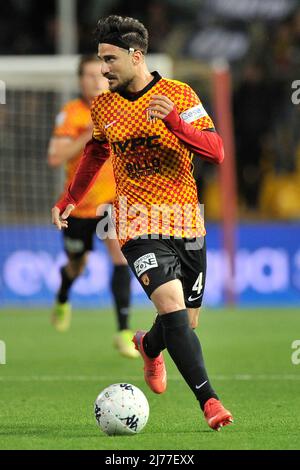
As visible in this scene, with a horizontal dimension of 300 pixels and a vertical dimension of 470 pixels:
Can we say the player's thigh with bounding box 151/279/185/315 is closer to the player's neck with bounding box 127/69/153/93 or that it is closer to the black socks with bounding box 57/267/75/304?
the player's neck with bounding box 127/69/153/93

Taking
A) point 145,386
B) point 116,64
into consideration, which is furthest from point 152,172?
point 145,386

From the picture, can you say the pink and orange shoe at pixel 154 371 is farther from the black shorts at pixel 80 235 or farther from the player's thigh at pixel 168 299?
the black shorts at pixel 80 235

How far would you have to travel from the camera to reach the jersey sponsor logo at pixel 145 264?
610 centimetres

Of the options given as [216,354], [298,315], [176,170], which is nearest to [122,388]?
[176,170]

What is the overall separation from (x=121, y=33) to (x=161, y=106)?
64cm

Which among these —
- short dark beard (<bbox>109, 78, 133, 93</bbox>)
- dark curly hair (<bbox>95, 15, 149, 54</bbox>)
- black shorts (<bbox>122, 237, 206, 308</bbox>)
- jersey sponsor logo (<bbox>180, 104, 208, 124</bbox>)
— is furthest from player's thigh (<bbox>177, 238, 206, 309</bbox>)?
dark curly hair (<bbox>95, 15, 149, 54</bbox>)

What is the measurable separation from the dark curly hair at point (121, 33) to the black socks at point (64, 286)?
4.60 meters

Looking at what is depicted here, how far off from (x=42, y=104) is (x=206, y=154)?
969 centimetres

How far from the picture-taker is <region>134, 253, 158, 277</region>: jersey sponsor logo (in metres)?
6.10

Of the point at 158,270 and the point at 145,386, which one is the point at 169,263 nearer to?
the point at 158,270

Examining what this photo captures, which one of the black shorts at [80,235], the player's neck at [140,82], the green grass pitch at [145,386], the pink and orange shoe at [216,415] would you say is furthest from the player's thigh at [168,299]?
the black shorts at [80,235]

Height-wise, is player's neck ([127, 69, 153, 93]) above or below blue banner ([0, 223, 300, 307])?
above

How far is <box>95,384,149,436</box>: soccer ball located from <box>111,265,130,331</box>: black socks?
386 cm

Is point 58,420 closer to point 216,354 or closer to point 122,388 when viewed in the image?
point 122,388
